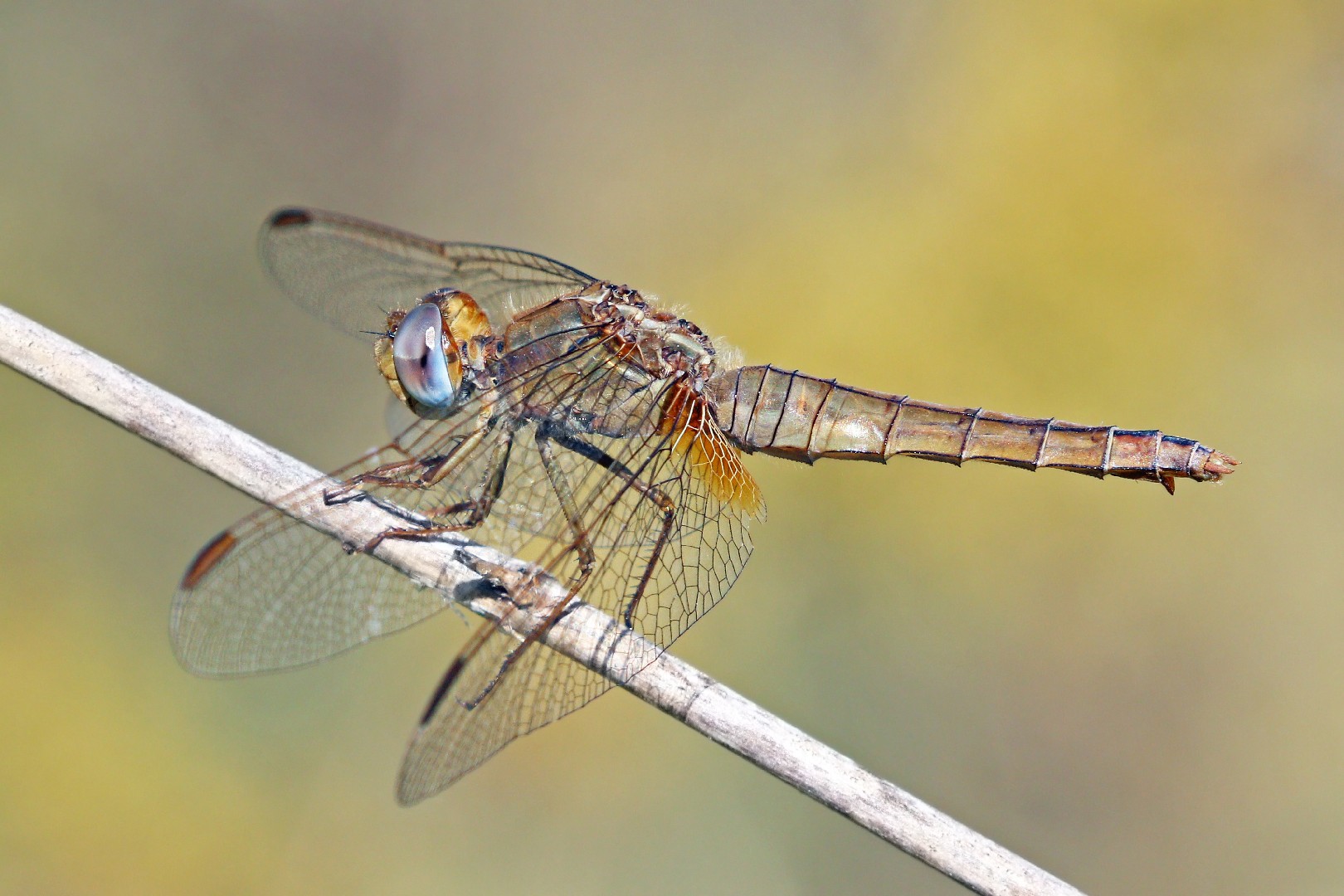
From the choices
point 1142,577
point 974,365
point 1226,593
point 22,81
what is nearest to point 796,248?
point 974,365

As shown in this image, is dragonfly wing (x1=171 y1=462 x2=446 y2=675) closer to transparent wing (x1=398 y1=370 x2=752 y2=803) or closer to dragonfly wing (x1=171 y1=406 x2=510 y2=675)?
dragonfly wing (x1=171 y1=406 x2=510 y2=675)

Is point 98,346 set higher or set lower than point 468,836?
higher

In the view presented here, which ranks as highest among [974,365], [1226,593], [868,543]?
[974,365]

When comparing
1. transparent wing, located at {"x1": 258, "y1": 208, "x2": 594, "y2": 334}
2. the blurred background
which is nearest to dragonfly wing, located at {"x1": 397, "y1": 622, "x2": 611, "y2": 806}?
transparent wing, located at {"x1": 258, "y1": 208, "x2": 594, "y2": 334}

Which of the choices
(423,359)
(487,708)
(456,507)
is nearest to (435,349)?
(423,359)

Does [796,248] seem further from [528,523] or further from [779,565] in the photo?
[528,523]

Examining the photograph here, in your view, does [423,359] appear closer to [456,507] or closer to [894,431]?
[456,507]
